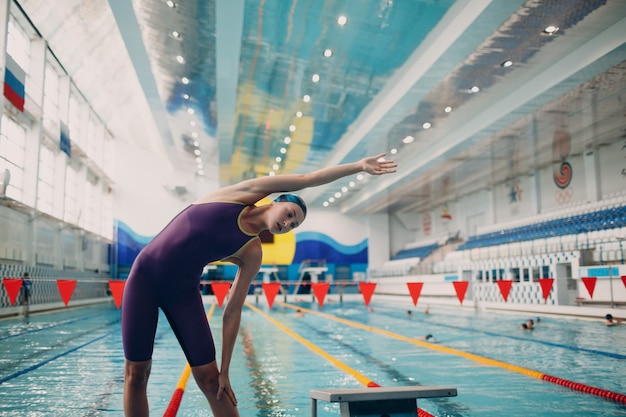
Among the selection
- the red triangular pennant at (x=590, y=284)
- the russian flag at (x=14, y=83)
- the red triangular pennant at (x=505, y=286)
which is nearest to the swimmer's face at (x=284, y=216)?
the red triangular pennant at (x=505, y=286)

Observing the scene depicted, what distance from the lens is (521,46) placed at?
34.4ft

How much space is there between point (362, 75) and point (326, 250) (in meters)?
19.5

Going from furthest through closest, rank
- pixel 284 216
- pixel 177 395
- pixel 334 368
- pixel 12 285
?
pixel 12 285, pixel 334 368, pixel 177 395, pixel 284 216

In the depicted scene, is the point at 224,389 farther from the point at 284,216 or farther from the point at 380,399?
the point at 284,216

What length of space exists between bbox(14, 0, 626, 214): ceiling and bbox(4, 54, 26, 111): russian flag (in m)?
1.80

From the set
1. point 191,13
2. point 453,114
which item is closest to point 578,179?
point 453,114

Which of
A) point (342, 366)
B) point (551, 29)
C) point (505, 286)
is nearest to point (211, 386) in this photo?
point (342, 366)

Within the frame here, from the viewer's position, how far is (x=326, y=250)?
102ft

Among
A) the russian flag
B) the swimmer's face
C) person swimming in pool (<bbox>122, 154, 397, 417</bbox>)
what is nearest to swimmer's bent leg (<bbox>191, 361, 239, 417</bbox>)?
person swimming in pool (<bbox>122, 154, 397, 417</bbox>)

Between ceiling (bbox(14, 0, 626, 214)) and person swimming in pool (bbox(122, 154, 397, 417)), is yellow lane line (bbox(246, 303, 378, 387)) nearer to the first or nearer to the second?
person swimming in pool (bbox(122, 154, 397, 417))

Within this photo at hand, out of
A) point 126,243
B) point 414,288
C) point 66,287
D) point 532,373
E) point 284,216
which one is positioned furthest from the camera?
point 126,243

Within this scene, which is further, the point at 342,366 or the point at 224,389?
the point at 342,366

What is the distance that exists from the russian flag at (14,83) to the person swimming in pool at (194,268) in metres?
12.1

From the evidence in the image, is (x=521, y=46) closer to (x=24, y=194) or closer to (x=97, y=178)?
(x=24, y=194)
